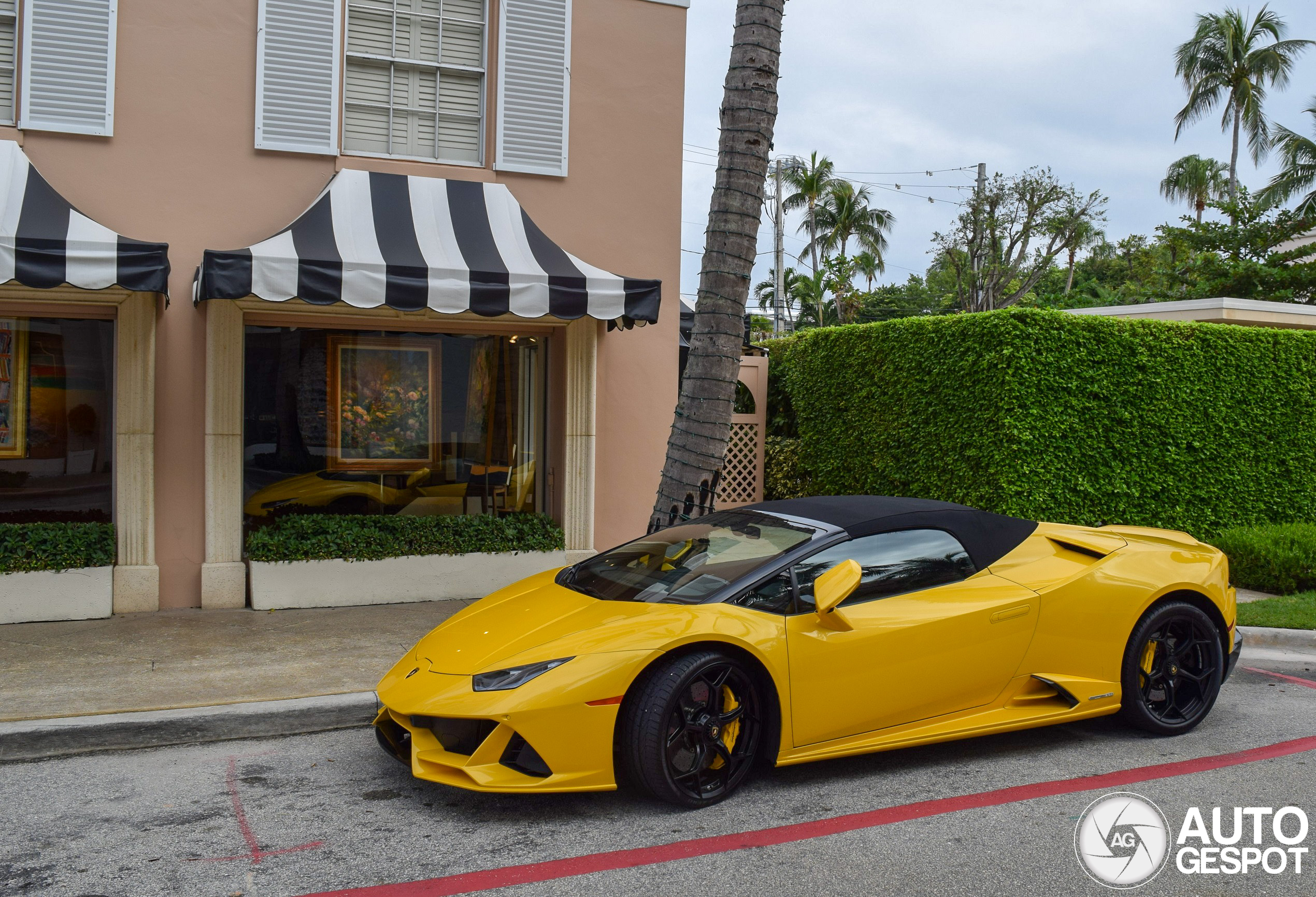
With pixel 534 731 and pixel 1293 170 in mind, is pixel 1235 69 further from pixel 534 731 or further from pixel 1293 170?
pixel 534 731

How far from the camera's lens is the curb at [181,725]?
490 centimetres

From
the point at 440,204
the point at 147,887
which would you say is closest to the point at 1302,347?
the point at 440,204

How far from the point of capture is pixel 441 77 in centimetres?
915

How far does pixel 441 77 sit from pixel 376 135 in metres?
0.84

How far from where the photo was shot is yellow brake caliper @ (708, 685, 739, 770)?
416cm

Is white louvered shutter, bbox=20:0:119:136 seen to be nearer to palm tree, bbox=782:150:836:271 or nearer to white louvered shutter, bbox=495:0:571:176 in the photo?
white louvered shutter, bbox=495:0:571:176

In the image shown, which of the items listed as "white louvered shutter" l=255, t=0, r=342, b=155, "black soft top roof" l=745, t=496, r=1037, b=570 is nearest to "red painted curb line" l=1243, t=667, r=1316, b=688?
"black soft top roof" l=745, t=496, r=1037, b=570

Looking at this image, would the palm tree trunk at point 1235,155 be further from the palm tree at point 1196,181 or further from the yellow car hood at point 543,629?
the yellow car hood at point 543,629

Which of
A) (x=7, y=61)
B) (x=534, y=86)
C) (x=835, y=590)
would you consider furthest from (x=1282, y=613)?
(x=7, y=61)

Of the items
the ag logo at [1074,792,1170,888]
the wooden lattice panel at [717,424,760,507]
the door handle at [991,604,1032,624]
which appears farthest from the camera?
the wooden lattice panel at [717,424,760,507]

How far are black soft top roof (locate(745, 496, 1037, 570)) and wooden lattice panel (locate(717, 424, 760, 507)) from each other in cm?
778

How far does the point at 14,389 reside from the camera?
8062 mm

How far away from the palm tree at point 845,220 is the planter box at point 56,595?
40.7 metres

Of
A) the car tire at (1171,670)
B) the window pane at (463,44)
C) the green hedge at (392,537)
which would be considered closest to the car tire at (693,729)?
the car tire at (1171,670)
